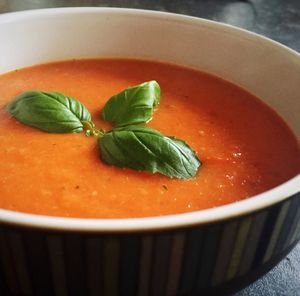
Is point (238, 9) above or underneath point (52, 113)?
underneath

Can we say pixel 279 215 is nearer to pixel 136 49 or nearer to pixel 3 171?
pixel 3 171

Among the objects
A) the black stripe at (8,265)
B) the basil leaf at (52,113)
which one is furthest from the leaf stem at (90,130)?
the black stripe at (8,265)

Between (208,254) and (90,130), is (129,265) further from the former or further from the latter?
(90,130)

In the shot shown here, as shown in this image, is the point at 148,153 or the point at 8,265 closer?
the point at 8,265

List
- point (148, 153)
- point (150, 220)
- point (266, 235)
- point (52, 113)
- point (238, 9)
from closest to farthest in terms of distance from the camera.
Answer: point (150, 220) → point (266, 235) → point (148, 153) → point (52, 113) → point (238, 9)

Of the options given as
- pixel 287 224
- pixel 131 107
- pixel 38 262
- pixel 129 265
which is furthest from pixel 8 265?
pixel 131 107

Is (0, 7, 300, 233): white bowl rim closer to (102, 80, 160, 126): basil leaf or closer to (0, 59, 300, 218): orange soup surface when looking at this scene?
(0, 59, 300, 218): orange soup surface
